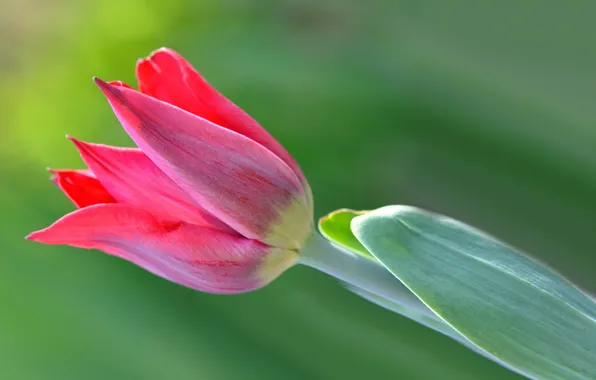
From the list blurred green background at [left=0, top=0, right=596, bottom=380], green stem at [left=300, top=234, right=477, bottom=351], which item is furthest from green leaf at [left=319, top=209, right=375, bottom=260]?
blurred green background at [left=0, top=0, right=596, bottom=380]

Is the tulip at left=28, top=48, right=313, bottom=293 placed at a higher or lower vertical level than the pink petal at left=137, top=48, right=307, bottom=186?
lower

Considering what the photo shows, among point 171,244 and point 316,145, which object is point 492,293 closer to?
point 171,244

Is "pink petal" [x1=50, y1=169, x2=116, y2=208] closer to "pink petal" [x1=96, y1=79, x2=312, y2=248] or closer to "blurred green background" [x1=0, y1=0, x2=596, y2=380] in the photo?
"pink petal" [x1=96, y1=79, x2=312, y2=248]

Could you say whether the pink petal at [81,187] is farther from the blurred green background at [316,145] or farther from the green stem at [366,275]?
the blurred green background at [316,145]

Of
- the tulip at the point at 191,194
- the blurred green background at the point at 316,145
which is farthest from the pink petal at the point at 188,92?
the blurred green background at the point at 316,145

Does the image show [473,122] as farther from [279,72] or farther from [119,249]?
[119,249]

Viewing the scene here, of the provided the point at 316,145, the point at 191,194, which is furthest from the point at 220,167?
the point at 316,145
